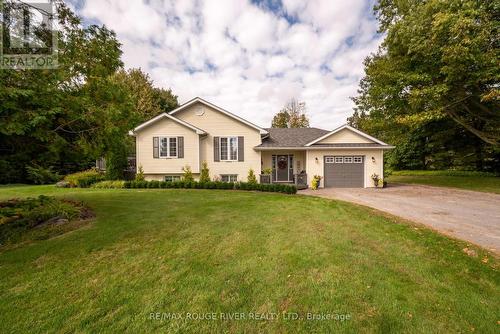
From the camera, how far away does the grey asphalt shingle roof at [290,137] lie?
15.6 metres

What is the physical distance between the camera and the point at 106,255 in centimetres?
390

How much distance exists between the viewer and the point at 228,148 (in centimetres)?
1546

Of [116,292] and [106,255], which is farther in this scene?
[106,255]

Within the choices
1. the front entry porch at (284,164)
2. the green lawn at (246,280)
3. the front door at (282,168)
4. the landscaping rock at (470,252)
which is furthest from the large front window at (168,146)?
the landscaping rock at (470,252)

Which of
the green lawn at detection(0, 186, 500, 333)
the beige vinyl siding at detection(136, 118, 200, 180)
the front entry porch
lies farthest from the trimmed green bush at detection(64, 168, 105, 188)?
the front entry porch

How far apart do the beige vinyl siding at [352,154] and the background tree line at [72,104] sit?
11.5 metres

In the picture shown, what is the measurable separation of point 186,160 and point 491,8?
2017 cm

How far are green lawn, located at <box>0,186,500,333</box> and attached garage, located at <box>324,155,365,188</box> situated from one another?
372 inches

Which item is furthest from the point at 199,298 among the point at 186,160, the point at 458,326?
the point at 186,160

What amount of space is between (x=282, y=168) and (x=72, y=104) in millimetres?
13381

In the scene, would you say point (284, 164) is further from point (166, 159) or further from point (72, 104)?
point (72, 104)

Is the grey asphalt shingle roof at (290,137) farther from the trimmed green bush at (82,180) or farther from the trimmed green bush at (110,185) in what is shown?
the trimmed green bush at (82,180)

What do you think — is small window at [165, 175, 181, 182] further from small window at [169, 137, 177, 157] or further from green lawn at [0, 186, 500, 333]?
green lawn at [0, 186, 500, 333]

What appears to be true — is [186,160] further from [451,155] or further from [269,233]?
[451,155]
